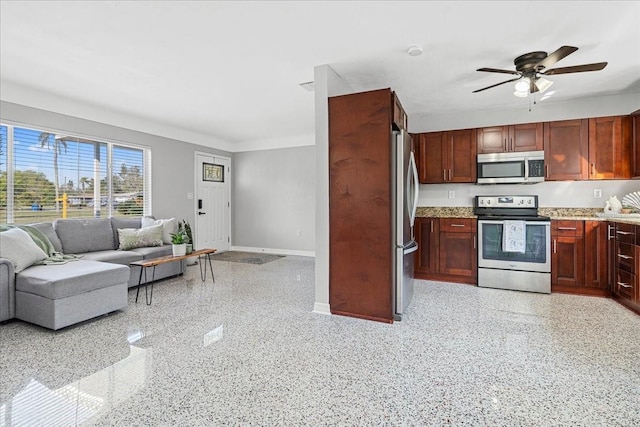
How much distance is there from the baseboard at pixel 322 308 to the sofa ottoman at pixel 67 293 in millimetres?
1910

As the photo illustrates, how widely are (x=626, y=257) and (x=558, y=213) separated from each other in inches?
40.1

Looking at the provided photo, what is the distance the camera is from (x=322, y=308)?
314cm

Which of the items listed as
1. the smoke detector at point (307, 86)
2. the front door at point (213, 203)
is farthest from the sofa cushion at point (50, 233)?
the smoke detector at point (307, 86)

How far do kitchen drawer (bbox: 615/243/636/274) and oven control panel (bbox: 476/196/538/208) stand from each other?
39.6 inches

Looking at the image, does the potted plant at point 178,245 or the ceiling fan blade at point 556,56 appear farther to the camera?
the potted plant at point 178,245

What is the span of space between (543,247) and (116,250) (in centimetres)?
551

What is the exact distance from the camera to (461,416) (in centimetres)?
162

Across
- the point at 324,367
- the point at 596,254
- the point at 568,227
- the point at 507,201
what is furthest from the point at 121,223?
the point at 596,254

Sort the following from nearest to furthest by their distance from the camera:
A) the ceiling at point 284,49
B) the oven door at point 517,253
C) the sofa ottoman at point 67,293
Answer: the ceiling at point 284,49 < the sofa ottoman at point 67,293 < the oven door at point 517,253

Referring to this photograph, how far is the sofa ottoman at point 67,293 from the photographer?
8.68 feet

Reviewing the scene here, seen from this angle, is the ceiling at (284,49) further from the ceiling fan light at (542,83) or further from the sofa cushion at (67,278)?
the sofa cushion at (67,278)

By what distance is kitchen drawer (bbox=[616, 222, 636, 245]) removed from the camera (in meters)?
3.15

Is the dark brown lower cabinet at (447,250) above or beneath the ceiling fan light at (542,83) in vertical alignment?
beneath

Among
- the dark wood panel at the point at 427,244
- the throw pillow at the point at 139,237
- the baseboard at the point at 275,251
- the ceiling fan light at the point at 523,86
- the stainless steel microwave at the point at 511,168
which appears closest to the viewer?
the ceiling fan light at the point at 523,86
